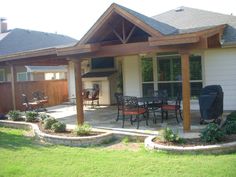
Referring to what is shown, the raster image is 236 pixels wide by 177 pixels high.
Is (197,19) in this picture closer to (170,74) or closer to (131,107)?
(170,74)

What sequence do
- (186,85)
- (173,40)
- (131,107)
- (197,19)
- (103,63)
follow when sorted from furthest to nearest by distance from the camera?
(103,63), (197,19), (131,107), (186,85), (173,40)

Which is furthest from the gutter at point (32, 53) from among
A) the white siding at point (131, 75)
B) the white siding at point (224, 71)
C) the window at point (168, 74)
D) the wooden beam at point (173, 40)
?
the white siding at point (224, 71)

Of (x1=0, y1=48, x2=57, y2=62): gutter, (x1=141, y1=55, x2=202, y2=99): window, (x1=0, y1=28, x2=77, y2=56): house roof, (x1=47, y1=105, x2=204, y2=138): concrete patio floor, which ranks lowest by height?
(x1=47, y1=105, x2=204, y2=138): concrete patio floor

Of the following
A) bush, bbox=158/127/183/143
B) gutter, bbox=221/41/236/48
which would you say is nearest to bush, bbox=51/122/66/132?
bush, bbox=158/127/183/143

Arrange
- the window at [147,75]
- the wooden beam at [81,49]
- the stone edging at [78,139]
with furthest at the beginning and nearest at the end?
the window at [147,75] → the wooden beam at [81,49] → the stone edging at [78,139]

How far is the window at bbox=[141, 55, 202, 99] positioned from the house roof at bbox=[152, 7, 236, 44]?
138 centimetres

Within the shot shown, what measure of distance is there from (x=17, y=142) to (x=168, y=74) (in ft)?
22.8

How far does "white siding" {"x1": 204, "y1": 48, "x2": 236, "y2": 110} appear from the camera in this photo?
1263 centimetres

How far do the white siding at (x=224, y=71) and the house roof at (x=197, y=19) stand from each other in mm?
640

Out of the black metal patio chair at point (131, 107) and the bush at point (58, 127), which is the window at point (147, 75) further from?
the bush at point (58, 127)

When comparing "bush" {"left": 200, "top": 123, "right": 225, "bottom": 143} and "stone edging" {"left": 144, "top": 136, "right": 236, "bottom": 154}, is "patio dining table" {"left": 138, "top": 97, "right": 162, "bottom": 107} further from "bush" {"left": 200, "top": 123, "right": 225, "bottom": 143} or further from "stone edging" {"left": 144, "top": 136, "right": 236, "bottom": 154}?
"stone edging" {"left": 144, "top": 136, "right": 236, "bottom": 154}

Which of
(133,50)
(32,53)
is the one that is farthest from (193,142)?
(32,53)

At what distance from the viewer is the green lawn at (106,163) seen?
20.1 feet

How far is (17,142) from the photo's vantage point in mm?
9719
